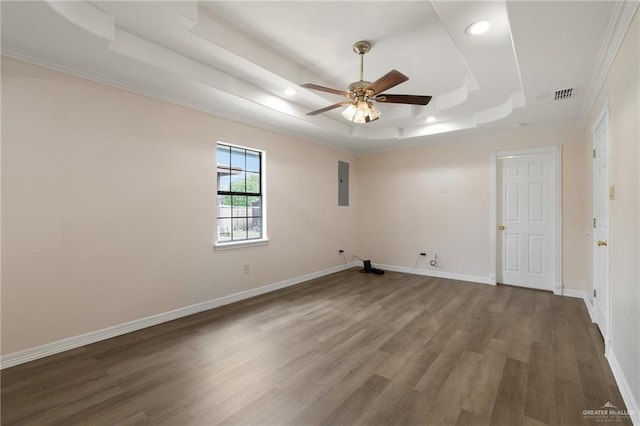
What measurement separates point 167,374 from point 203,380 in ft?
1.04

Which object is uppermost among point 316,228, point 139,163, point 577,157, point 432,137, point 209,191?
point 432,137

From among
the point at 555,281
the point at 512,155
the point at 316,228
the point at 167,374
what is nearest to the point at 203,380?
the point at 167,374

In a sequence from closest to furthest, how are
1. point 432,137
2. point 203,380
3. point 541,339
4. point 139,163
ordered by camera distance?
point 203,380
point 541,339
point 139,163
point 432,137

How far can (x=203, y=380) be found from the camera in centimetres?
220

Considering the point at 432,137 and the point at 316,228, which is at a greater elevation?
the point at 432,137

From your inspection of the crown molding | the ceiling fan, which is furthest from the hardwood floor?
the crown molding

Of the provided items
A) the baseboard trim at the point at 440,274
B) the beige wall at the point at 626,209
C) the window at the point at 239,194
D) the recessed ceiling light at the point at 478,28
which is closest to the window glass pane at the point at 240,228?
the window at the point at 239,194

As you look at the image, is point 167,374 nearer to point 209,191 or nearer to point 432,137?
point 209,191

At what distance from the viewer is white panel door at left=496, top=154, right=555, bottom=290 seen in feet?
14.8

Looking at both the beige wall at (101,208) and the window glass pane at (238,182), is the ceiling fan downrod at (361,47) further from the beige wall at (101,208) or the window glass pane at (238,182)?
the window glass pane at (238,182)

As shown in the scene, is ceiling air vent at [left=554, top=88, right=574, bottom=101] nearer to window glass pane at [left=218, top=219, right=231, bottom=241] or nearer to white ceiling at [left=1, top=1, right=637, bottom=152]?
white ceiling at [left=1, top=1, right=637, bottom=152]

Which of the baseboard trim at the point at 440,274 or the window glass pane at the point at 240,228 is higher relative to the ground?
the window glass pane at the point at 240,228

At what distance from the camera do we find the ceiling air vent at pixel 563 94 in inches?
124

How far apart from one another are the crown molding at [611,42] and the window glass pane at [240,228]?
4.08 m
